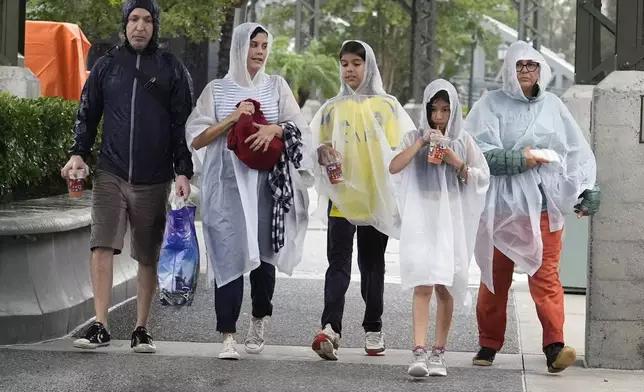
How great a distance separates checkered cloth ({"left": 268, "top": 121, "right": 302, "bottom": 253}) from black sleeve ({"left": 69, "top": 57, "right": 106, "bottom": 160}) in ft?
3.53

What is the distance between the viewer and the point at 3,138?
8516 mm

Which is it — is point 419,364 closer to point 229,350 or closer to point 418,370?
point 418,370

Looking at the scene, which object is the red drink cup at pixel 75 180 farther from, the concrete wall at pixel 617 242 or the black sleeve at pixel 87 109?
the concrete wall at pixel 617 242

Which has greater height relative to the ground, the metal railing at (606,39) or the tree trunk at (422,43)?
the tree trunk at (422,43)

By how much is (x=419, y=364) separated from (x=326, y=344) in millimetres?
Answer: 681

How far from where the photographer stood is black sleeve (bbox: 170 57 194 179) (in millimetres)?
7715

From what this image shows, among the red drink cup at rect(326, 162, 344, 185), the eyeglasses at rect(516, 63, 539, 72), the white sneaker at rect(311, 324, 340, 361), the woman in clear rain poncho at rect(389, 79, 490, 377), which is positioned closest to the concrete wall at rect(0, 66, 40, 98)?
the red drink cup at rect(326, 162, 344, 185)

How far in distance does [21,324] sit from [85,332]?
0.52 metres

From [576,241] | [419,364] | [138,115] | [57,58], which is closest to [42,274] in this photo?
[138,115]

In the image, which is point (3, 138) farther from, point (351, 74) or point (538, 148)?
point (538, 148)

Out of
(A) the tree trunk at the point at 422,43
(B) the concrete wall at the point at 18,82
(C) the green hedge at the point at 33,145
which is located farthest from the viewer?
(A) the tree trunk at the point at 422,43

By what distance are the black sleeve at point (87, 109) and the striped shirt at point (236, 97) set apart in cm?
67

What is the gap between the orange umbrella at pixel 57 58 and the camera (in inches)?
586

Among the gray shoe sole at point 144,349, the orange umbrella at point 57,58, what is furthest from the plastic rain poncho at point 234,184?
the orange umbrella at point 57,58
